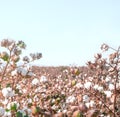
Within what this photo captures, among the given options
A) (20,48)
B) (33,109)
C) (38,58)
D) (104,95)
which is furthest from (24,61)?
(33,109)

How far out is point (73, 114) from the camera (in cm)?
328

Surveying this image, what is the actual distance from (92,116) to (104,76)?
11.8 feet

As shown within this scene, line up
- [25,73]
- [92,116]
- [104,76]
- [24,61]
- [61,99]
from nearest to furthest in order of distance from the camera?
1. [92,116]
2. [25,73]
3. [24,61]
4. [61,99]
5. [104,76]

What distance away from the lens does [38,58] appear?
16.8 feet

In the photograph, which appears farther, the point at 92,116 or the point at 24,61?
the point at 24,61

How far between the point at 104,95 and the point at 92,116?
192cm

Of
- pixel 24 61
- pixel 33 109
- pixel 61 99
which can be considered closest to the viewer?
pixel 33 109

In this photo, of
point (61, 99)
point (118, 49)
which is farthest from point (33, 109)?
point (61, 99)

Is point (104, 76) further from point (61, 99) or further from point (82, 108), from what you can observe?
point (82, 108)

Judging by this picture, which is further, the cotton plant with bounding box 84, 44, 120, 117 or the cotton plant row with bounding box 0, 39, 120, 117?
the cotton plant with bounding box 84, 44, 120, 117

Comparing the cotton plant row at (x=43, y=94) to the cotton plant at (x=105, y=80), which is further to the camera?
the cotton plant at (x=105, y=80)

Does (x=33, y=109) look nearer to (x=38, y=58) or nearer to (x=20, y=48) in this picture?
(x=20, y=48)

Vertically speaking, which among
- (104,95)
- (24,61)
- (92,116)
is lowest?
(92,116)

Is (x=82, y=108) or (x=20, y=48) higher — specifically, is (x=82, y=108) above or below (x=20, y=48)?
below
